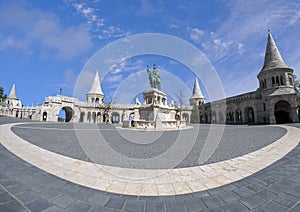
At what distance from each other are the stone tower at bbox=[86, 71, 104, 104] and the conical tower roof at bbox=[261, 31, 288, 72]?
46.0m

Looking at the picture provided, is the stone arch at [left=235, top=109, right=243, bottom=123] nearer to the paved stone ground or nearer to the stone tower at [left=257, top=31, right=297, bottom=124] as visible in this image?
the stone tower at [left=257, top=31, right=297, bottom=124]

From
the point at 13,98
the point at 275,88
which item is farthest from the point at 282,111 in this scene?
the point at 13,98

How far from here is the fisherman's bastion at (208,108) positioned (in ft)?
63.9

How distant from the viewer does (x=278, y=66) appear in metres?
24.9

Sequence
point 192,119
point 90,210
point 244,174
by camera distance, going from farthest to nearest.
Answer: point 192,119, point 244,174, point 90,210

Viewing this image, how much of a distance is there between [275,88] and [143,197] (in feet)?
104

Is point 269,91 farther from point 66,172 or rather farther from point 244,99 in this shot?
point 66,172

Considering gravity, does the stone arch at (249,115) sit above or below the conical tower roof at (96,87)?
below

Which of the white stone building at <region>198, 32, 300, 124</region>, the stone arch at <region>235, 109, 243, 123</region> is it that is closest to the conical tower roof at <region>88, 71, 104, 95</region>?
the white stone building at <region>198, 32, 300, 124</region>

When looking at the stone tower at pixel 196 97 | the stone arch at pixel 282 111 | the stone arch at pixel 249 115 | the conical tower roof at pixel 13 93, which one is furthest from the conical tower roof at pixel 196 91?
the conical tower roof at pixel 13 93

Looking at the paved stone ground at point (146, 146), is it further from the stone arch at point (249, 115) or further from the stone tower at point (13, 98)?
the stone tower at point (13, 98)

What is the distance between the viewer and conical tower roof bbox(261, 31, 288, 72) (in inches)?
1000

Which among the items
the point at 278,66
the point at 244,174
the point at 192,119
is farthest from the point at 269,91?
the point at 244,174

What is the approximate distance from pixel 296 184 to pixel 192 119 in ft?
150
